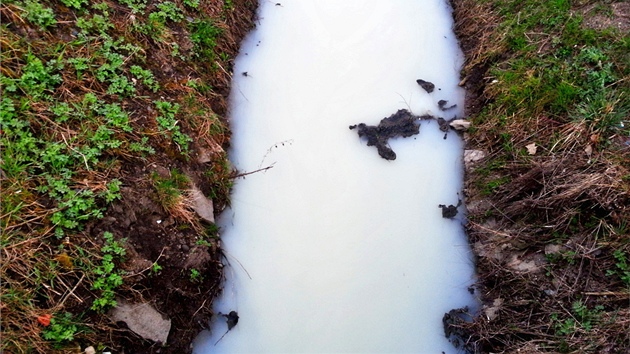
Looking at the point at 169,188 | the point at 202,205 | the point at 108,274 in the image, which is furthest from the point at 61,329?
the point at 202,205

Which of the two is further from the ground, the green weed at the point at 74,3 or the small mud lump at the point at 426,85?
the green weed at the point at 74,3

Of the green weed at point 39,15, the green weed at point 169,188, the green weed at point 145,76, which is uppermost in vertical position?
the green weed at point 39,15

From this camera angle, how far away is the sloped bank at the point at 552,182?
9.25 feet

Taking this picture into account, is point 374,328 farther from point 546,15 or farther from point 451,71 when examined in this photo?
point 546,15

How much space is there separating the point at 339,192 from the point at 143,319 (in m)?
1.67

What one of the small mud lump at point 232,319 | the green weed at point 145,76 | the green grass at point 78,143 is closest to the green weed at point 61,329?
the green grass at point 78,143

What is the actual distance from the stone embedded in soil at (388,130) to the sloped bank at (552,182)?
0.52m

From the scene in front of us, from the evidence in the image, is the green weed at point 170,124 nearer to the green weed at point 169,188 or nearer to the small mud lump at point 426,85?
the green weed at point 169,188

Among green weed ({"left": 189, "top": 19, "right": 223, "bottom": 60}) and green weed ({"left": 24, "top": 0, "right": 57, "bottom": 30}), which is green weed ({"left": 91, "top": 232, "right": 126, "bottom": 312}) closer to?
green weed ({"left": 24, "top": 0, "right": 57, "bottom": 30})

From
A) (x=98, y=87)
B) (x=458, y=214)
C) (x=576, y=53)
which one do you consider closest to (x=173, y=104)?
(x=98, y=87)

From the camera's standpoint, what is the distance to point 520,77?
3625mm

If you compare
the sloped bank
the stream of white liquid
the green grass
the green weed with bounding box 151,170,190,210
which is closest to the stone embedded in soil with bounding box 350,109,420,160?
the stream of white liquid

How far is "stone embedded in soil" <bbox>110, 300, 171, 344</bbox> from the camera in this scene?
2607 millimetres

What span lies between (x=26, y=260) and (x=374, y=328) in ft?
7.21
